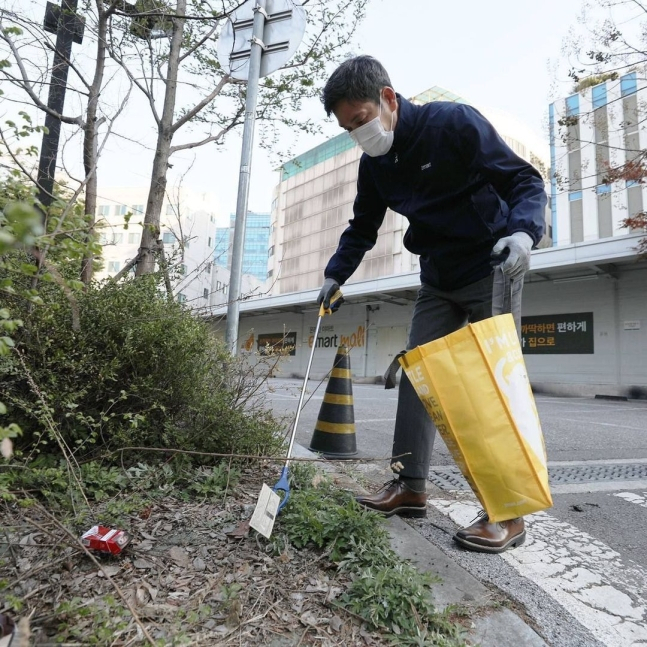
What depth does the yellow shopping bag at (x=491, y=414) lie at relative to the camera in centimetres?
147

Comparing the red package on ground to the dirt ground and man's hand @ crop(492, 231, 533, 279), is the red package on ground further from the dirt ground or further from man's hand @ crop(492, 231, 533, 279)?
man's hand @ crop(492, 231, 533, 279)

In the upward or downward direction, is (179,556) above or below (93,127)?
below

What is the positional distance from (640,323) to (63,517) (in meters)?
15.9

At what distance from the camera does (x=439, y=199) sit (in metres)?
2.04

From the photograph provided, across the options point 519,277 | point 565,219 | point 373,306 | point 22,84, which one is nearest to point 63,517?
point 519,277

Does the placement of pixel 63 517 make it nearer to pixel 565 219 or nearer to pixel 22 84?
pixel 22 84

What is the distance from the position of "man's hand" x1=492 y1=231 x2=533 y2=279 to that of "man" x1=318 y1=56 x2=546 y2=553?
7 centimetres

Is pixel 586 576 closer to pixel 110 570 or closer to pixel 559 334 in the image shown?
pixel 110 570

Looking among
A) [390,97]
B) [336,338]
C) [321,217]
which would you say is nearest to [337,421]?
[390,97]

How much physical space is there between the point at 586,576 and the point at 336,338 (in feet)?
70.9

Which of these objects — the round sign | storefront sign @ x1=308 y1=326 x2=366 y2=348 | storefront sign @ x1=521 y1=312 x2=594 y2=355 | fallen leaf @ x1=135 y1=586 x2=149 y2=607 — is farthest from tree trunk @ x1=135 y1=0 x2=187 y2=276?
storefront sign @ x1=308 y1=326 x2=366 y2=348

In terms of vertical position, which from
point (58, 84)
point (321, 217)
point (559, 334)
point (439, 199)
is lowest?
point (439, 199)

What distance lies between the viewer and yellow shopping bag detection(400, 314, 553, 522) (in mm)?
1469

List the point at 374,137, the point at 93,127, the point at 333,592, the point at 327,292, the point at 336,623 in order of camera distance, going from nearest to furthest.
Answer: the point at 336,623
the point at 333,592
the point at 374,137
the point at 327,292
the point at 93,127
